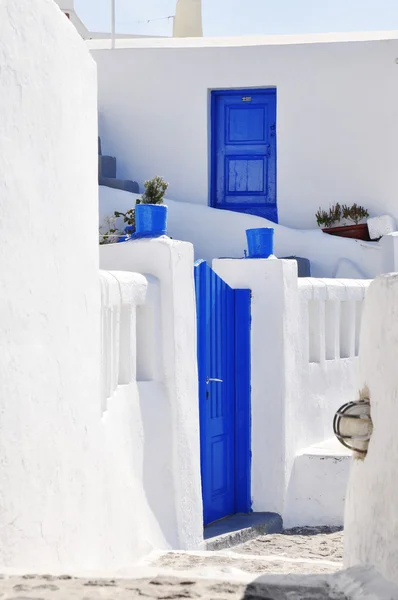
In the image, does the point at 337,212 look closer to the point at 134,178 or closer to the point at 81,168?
the point at 134,178

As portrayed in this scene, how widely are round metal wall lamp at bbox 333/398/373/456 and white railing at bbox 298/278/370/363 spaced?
4.09 m

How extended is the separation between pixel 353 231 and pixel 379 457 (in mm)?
8558

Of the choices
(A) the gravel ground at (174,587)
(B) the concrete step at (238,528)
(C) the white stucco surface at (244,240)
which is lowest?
(B) the concrete step at (238,528)

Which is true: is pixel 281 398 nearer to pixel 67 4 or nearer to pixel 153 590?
pixel 153 590

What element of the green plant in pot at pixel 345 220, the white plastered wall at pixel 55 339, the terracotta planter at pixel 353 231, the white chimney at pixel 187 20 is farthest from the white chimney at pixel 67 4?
the white plastered wall at pixel 55 339

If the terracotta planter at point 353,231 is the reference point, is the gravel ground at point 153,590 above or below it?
below

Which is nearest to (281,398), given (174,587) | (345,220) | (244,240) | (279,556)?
(279,556)

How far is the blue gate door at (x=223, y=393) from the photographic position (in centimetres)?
676

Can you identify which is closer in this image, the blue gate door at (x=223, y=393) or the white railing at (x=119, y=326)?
the white railing at (x=119, y=326)

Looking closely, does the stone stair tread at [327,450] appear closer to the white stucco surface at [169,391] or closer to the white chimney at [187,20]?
the white stucco surface at [169,391]

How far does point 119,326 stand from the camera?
5.50 metres

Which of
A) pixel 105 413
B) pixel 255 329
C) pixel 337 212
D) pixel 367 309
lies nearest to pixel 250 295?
pixel 255 329

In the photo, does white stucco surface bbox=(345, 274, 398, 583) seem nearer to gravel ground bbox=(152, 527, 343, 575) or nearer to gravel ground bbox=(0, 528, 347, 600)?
gravel ground bbox=(0, 528, 347, 600)

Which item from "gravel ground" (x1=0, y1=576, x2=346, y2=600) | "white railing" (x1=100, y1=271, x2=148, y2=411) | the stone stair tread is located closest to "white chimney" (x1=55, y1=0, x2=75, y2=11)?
the stone stair tread
